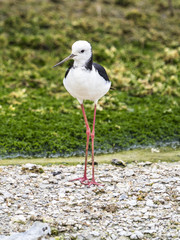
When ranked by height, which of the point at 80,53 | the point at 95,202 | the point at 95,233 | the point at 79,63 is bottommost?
the point at 95,233

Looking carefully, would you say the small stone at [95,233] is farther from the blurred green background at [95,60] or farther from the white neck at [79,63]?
the blurred green background at [95,60]

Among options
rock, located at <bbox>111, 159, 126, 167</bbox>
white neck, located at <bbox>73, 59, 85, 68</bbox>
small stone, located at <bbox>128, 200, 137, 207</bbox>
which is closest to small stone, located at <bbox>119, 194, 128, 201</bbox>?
small stone, located at <bbox>128, 200, 137, 207</bbox>

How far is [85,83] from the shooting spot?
210 inches

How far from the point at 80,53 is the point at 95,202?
206 cm

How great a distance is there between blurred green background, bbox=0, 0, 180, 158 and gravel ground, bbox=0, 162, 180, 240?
4.18 ft

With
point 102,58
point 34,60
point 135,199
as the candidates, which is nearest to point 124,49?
point 102,58

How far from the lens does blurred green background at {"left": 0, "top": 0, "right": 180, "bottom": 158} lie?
7961 mm

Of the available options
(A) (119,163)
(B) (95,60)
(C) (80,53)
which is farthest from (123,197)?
(B) (95,60)

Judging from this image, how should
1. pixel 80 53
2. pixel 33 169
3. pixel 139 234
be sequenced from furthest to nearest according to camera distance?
pixel 33 169, pixel 80 53, pixel 139 234

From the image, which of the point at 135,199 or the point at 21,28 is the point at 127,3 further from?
the point at 135,199

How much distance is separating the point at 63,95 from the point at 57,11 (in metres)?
6.91

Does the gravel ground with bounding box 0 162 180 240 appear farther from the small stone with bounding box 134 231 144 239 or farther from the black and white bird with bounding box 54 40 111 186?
the black and white bird with bounding box 54 40 111 186

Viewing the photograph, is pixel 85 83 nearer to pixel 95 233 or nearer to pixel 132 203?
pixel 132 203

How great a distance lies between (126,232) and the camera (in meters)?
4.70
